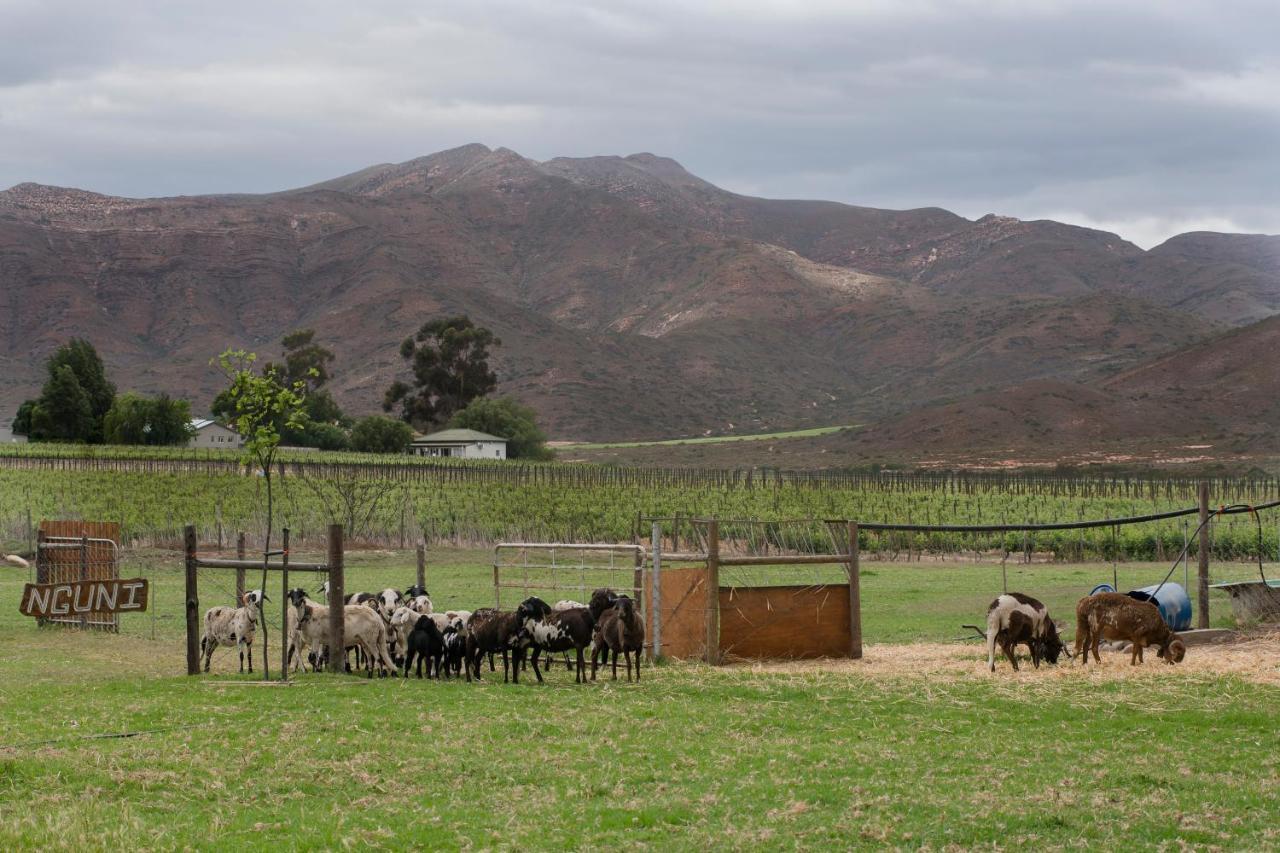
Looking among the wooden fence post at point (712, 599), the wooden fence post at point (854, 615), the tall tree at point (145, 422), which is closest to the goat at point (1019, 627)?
the wooden fence post at point (854, 615)

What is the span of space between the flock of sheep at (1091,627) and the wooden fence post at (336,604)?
7.65 m

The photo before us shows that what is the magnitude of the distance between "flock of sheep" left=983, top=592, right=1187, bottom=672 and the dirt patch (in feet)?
0.60

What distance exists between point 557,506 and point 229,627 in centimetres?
3528

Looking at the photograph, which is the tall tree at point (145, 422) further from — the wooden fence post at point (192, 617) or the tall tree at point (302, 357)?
the wooden fence post at point (192, 617)

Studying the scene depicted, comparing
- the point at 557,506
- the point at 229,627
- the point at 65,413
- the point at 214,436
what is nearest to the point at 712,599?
the point at 229,627

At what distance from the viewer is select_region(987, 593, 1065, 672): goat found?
15.9m

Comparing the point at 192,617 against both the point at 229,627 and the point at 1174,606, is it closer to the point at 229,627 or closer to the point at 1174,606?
the point at 229,627

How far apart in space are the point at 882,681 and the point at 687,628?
3.34m

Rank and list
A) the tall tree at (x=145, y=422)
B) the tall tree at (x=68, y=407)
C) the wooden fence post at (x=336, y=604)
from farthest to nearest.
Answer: the tall tree at (x=68, y=407), the tall tree at (x=145, y=422), the wooden fence post at (x=336, y=604)

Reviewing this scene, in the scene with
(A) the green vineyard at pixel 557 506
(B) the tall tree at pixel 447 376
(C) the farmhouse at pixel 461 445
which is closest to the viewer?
(A) the green vineyard at pixel 557 506

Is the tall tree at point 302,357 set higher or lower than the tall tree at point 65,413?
higher

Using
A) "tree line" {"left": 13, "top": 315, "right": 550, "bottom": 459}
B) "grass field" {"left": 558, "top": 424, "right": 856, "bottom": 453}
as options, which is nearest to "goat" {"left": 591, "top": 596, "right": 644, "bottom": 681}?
"tree line" {"left": 13, "top": 315, "right": 550, "bottom": 459}

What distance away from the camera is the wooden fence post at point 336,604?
1535 centimetres

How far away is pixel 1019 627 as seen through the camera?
15.9m
